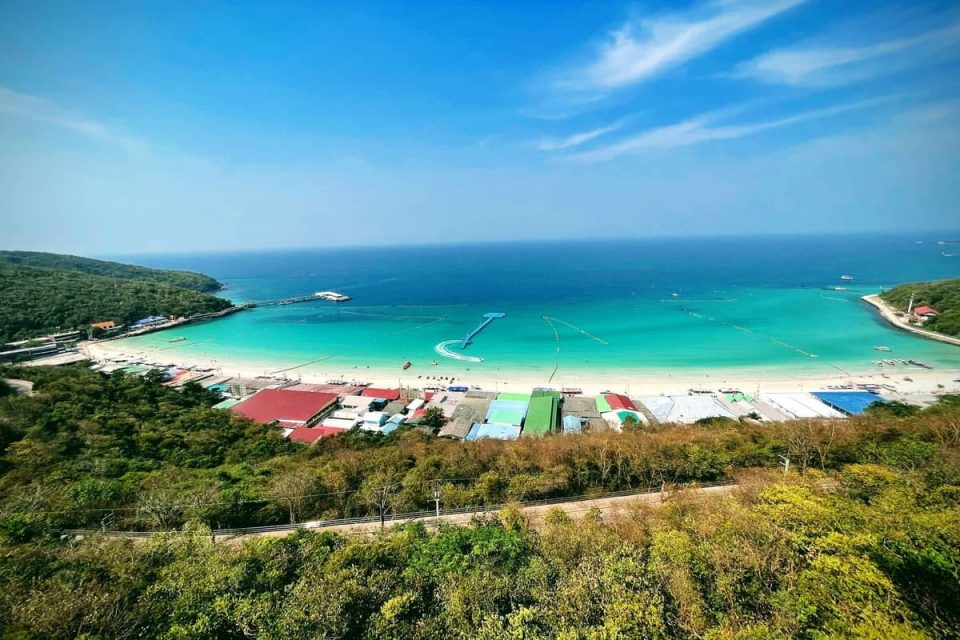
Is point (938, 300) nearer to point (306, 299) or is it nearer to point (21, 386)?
point (21, 386)

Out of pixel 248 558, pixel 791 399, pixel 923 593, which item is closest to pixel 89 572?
pixel 248 558

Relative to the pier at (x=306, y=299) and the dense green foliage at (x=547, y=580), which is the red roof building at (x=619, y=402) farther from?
the pier at (x=306, y=299)

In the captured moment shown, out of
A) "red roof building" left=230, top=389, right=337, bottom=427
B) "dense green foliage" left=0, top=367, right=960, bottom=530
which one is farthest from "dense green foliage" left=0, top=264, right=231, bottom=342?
"dense green foliage" left=0, top=367, right=960, bottom=530

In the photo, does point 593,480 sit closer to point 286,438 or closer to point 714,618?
point 714,618

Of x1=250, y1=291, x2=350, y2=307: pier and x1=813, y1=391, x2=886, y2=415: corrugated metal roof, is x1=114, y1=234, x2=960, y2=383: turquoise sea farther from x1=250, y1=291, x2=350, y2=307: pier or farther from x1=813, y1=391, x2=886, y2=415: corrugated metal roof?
x1=813, y1=391, x2=886, y2=415: corrugated metal roof

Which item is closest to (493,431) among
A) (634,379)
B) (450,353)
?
(634,379)

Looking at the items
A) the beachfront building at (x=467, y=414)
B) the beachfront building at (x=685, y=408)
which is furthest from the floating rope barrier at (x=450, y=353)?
the beachfront building at (x=685, y=408)
